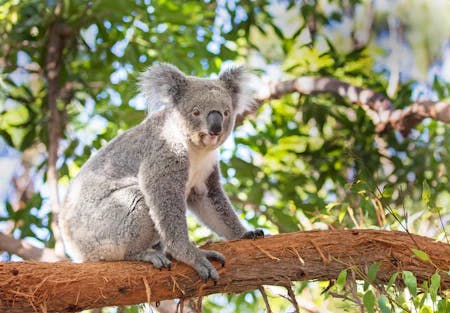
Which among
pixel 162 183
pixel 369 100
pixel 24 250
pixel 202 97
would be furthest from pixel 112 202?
pixel 369 100

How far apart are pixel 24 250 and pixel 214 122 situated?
6.11 ft

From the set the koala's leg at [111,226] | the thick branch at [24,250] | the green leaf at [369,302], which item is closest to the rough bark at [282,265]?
the koala's leg at [111,226]

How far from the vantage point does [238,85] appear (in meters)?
4.92

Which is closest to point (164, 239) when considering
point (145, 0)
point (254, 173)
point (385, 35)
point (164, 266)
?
point (164, 266)

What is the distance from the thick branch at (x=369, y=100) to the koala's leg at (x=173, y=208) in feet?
5.70

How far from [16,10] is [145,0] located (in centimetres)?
124

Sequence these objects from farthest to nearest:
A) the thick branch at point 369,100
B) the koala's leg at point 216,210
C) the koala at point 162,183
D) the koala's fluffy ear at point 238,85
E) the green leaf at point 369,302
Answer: the thick branch at point 369,100, the koala's fluffy ear at point 238,85, the koala's leg at point 216,210, the koala at point 162,183, the green leaf at point 369,302

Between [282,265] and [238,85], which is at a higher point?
[238,85]

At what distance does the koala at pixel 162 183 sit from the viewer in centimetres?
404

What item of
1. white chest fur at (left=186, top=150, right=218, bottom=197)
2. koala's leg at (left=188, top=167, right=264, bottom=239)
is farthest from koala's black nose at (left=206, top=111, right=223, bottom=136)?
koala's leg at (left=188, top=167, right=264, bottom=239)

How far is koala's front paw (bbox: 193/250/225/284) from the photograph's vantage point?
3.64 metres

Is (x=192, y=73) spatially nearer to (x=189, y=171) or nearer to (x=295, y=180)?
(x=295, y=180)

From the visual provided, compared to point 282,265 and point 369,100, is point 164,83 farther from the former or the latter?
point 369,100

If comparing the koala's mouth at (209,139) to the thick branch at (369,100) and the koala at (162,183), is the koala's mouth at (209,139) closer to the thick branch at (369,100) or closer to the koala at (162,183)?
the koala at (162,183)
